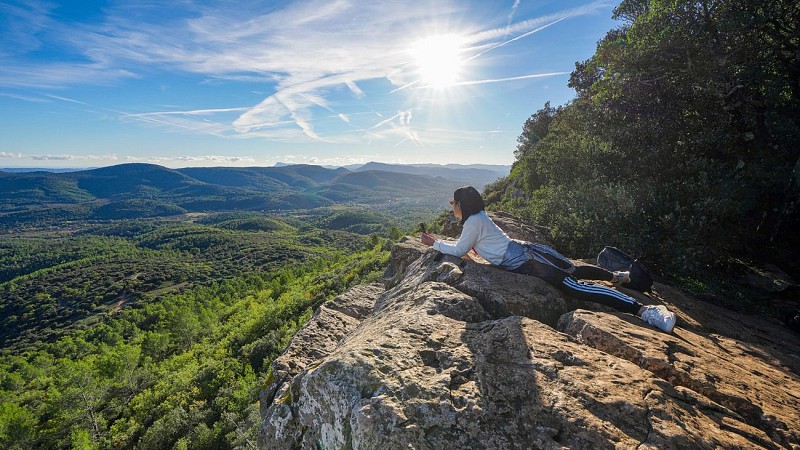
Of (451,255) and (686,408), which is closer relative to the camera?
(686,408)

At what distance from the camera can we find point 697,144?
13.0m

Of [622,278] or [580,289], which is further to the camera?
[622,278]

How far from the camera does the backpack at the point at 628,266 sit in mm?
7930

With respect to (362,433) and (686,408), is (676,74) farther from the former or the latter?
(362,433)

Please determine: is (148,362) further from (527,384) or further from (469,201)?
(527,384)

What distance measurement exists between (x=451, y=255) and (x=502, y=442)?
4.80m

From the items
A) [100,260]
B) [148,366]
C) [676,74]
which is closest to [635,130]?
[676,74]

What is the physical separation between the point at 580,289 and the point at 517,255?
1.38 meters

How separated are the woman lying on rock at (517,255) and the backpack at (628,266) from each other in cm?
154

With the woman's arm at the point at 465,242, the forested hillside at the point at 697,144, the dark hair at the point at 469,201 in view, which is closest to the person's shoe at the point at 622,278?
the woman's arm at the point at 465,242

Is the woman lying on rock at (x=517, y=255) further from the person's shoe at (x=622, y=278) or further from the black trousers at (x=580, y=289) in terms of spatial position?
the person's shoe at (x=622, y=278)

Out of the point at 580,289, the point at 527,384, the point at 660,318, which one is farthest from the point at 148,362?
the point at 660,318

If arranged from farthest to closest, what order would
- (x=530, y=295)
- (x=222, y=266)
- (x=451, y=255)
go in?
(x=222, y=266), (x=451, y=255), (x=530, y=295)

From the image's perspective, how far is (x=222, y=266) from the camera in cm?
17862
